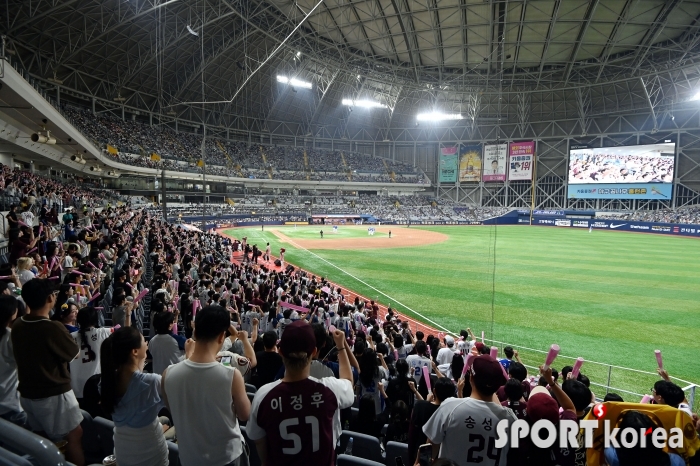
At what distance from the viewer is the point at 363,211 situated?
74062 mm

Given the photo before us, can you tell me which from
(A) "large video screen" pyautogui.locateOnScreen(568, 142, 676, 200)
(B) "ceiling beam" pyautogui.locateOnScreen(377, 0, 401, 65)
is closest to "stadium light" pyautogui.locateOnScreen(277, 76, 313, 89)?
(B) "ceiling beam" pyautogui.locateOnScreen(377, 0, 401, 65)

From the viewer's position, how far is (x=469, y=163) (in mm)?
80750

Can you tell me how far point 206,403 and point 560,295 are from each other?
19.9m

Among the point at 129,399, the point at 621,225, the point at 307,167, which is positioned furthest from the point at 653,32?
the point at 129,399

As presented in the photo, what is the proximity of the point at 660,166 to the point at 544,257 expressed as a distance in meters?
47.6

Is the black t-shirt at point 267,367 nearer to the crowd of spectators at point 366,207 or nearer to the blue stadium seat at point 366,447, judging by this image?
the blue stadium seat at point 366,447

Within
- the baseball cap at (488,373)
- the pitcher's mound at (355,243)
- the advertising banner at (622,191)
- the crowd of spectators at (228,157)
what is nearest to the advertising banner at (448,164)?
the crowd of spectators at (228,157)

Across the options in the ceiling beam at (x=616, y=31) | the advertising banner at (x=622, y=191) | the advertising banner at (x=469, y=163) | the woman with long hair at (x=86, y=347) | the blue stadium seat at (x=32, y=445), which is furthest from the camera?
the advertising banner at (x=469, y=163)

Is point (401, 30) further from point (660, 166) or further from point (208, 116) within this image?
point (660, 166)

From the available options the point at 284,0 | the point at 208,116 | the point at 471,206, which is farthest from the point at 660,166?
the point at 208,116

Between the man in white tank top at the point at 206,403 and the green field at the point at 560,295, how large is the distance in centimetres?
712

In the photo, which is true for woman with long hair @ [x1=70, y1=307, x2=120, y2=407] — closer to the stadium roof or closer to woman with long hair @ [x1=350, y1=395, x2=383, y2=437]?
woman with long hair @ [x1=350, y1=395, x2=383, y2=437]

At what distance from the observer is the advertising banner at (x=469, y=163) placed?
79750 millimetres

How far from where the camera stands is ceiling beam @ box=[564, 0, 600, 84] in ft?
144
